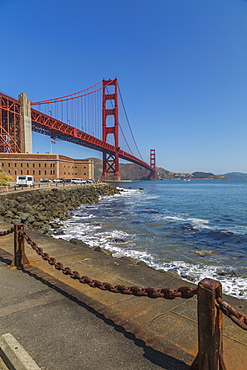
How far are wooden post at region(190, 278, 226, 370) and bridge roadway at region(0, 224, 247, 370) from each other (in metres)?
0.48

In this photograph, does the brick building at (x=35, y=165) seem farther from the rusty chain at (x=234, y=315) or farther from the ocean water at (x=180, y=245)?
the rusty chain at (x=234, y=315)

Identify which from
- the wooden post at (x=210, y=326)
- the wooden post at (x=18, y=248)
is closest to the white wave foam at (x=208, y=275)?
the wooden post at (x=18, y=248)

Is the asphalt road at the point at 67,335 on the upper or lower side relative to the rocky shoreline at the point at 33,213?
upper

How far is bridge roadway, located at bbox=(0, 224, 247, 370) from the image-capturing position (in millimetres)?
2277

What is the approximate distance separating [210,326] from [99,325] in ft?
4.73

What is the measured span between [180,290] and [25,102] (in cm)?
6159

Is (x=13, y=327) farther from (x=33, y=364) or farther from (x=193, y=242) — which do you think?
(x=193, y=242)

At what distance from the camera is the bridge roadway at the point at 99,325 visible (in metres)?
2.28

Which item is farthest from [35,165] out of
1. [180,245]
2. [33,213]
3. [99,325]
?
[99,325]

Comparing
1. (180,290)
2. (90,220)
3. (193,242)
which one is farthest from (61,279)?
(90,220)

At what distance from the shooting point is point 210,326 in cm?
180

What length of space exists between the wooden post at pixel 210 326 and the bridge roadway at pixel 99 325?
48cm

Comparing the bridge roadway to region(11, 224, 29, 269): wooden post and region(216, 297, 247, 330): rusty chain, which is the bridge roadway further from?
region(216, 297, 247, 330): rusty chain

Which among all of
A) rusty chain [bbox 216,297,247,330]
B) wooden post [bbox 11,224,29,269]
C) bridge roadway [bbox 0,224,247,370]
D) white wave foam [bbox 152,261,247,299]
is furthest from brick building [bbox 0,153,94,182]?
rusty chain [bbox 216,297,247,330]
